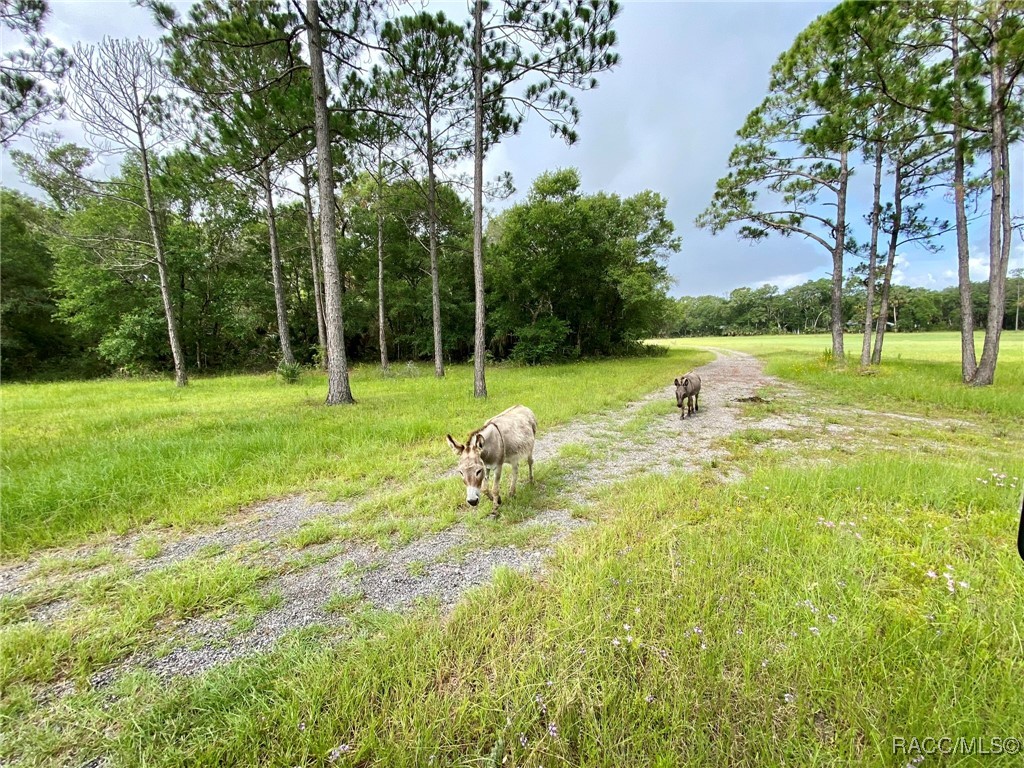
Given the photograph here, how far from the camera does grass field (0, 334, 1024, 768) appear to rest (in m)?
1.75

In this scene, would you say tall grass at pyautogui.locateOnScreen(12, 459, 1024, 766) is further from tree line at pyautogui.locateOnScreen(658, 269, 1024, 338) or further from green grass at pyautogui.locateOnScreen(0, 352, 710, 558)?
tree line at pyautogui.locateOnScreen(658, 269, 1024, 338)

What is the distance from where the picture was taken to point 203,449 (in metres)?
6.05

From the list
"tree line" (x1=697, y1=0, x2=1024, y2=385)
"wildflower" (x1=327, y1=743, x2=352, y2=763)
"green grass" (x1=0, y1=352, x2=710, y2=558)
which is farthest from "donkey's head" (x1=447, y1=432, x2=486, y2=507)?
"tree line" (x1=697, y1=0, x2=1024, y2=385)

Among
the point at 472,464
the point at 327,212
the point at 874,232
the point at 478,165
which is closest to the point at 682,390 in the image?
the point at 472,464

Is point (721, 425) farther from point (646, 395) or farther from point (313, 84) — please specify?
point (313, 84)

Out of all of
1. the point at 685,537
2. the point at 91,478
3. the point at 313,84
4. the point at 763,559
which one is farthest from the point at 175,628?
the point at 313,84

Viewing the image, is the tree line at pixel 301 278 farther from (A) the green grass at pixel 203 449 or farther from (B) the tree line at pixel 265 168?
(A) the green grass at pixel 203 449

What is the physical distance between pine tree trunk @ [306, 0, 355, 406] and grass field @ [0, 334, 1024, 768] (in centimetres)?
564

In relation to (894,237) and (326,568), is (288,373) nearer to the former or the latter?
(326,568)

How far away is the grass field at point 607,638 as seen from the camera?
1.75m

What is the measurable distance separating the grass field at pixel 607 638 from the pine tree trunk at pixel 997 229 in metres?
10.8

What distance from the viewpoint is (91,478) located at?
188 inches

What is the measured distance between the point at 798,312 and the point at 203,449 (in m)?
127

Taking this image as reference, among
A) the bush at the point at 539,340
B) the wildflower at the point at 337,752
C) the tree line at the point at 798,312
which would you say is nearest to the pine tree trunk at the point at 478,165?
the wildflower at the point at 337,752
